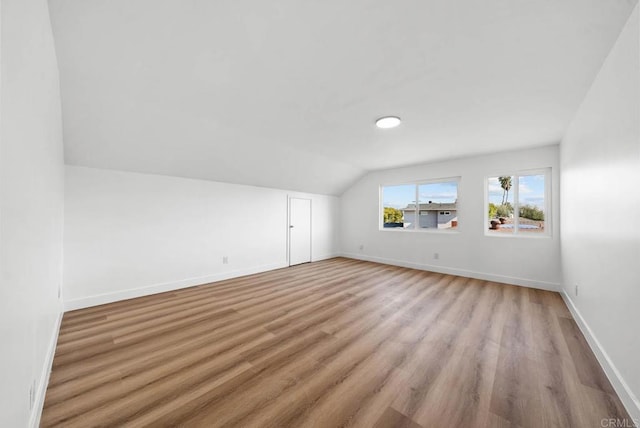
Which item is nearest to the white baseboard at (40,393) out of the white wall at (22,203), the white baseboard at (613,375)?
the white wall at (22,203)

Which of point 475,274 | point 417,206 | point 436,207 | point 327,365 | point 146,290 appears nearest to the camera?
point 327,365

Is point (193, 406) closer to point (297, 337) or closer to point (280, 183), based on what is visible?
point (297, 337)

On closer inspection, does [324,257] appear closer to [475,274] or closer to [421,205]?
[421,205]

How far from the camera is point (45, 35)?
136cm

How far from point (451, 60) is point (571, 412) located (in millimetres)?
2473

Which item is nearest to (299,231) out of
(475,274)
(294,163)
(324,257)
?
(324,257)

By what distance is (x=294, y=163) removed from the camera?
439 centimetres

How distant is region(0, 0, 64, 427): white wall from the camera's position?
805 millimetres

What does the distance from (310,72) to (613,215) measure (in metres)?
2.51

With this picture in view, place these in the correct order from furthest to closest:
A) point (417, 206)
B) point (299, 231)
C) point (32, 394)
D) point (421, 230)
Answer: point (299, 231) < point (417, 206) < point (421, 230) < point (32, 394)

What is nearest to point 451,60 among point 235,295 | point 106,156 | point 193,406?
point 193,406

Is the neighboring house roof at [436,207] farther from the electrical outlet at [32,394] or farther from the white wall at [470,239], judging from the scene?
the electrical outlet at [32,394]

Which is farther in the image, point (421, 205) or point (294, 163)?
point (421, 205)

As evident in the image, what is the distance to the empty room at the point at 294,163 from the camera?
136 cm
